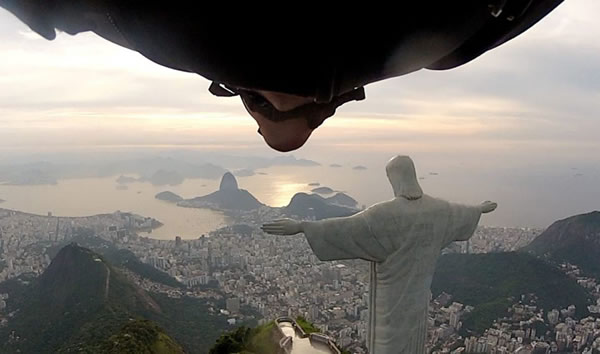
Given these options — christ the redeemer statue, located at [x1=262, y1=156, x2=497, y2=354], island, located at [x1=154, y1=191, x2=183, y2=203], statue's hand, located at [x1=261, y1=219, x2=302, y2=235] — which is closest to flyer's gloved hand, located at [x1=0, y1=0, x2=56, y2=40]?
statue's hand, located at [x1=261, y1=219, x2=302, y2=235]

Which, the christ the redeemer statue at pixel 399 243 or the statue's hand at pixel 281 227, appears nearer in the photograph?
the statue's hand at pixel 281 227

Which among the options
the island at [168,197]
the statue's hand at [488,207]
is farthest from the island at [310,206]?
the statue's hand at [488,207]

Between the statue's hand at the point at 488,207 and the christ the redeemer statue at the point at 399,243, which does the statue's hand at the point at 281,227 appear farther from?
the statue's hand at the point at 488,207

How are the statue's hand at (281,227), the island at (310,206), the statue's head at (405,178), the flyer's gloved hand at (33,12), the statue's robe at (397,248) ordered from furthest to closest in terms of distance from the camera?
the island at (310,206), the statue's head at (405,178), the statue's robe at (397,248), the statue's hand at (281,227), the flyer's gloved hand at (33,12)

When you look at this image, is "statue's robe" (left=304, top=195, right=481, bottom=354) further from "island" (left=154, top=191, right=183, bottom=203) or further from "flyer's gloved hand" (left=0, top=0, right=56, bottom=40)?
"island" (left=154, top=191, right=183, bottom=203)

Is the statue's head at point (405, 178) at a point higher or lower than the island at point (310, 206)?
higher

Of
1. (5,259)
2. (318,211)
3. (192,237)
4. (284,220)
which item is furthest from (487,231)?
(284,220)

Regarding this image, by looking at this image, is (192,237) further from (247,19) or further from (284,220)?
(247,19)

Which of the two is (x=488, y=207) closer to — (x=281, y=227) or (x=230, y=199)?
(x=281, y=227)

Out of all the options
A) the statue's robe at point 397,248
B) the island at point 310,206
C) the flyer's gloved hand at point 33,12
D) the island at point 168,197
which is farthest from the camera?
the island at point 168,197
